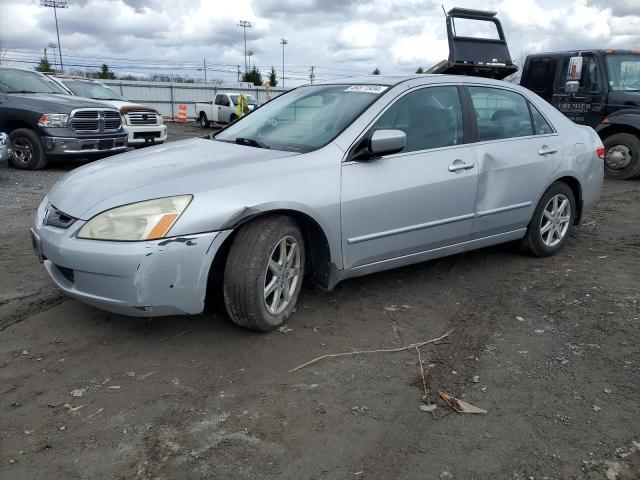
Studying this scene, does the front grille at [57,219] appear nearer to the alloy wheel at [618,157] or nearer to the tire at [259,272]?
the tire at [259,272]

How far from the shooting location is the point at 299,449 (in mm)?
2383

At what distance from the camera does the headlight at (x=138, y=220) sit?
117 inches

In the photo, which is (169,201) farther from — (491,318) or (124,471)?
(491,318)

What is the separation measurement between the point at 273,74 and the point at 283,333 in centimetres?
5823

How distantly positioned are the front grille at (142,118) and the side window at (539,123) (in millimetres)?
9713

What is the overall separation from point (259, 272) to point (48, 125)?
7.88 m

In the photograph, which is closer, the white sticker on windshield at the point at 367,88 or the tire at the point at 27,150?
the white sticker on windshield at the point at 367,88

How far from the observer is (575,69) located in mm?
9781

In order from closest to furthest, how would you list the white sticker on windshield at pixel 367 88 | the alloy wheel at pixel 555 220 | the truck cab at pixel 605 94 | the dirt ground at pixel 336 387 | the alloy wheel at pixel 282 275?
the dirt ground at pixel 336 387
the alloy wheel at pixel 282 275
the white sticker on windshield at pixel 367 88
the alloy wheel at pixel 555 220
the truck cab at pixel 605 94

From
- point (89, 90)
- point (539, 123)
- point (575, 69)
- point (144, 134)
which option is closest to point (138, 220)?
point (539, 123)

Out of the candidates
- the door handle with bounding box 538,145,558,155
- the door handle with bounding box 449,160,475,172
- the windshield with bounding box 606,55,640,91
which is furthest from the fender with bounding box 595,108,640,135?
the door handle with bounding box 449,160,475,172

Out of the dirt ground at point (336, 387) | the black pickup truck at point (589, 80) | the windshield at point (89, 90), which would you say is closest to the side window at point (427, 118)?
the dirt ground at point (336, 387)

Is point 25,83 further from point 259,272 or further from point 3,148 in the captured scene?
point 259,272

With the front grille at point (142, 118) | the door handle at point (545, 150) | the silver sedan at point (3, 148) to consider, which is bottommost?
the silver sedan at point (3, 148)
